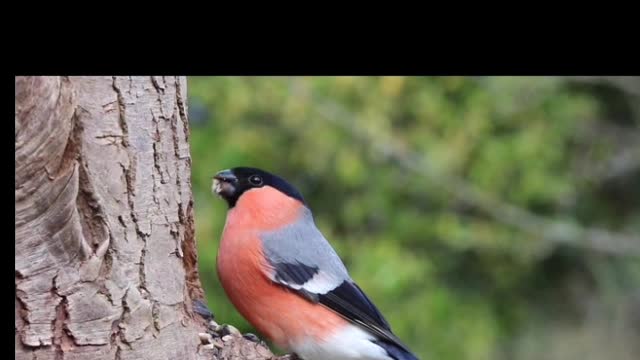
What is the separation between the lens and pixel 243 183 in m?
4.01

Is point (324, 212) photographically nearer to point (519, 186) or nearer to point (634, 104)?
point (519, 186)

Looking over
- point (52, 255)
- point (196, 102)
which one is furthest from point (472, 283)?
point (52, 255)

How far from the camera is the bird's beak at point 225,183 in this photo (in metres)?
4.03

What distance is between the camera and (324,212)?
6832mm

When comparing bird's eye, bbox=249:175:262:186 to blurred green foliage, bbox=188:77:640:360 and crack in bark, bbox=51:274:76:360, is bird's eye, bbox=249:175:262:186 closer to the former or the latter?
crack in bark, bbox=51:274:76:360

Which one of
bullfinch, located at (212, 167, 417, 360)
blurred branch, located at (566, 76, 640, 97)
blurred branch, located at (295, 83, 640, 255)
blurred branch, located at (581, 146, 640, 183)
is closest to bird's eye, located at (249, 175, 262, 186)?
bullfinch, located at (212, 167, 417, 360)

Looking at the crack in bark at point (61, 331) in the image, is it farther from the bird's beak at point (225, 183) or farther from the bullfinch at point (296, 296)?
the bird's beak at point (225, 183)

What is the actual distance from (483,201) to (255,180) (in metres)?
2.95

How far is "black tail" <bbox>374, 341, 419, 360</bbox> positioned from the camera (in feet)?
12.2

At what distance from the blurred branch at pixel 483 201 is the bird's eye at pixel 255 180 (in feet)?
7.22

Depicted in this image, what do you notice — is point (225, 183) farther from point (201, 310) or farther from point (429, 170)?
point (429, 170)

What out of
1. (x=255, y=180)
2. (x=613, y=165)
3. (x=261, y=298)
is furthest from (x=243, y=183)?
(x=613, y=165)

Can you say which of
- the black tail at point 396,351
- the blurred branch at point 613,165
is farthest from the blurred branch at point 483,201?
the black tail at point 396,351

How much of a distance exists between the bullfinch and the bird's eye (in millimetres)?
126
